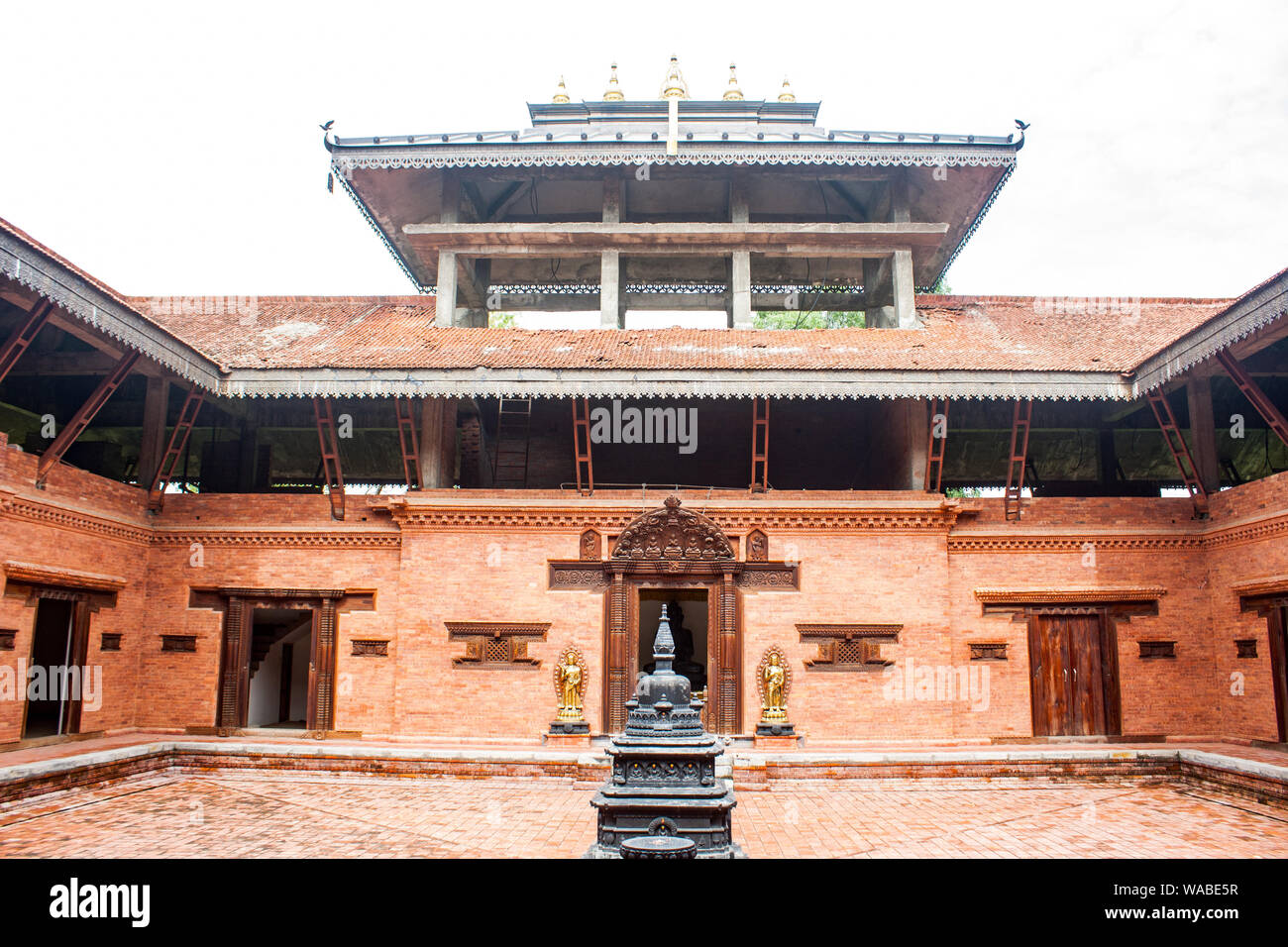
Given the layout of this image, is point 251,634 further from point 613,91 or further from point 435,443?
point 613,91

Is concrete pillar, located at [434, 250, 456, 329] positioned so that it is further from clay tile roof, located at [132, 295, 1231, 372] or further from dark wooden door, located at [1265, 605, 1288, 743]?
dark wooden door, located at [1265, 605, 1288, 743]

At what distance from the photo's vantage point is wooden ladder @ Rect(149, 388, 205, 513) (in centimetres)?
1389

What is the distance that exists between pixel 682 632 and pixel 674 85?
1164 cm

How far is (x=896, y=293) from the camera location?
53.0ft

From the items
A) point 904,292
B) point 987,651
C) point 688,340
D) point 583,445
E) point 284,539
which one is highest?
point 904,292

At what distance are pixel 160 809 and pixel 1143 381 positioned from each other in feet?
44.1

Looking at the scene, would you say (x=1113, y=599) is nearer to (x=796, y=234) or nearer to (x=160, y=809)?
(x=796, y=234)

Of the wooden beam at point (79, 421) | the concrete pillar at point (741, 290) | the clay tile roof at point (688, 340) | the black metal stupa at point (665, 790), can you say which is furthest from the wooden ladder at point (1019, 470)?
the wooden beam at point (79, 421)

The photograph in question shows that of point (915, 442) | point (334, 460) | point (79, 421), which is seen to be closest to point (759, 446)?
point (915, 442)

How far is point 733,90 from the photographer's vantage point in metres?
20.3

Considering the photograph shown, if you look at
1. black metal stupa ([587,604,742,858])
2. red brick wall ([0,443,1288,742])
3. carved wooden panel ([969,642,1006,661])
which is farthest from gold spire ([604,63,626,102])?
black metal stupa ([587,604,742,858])

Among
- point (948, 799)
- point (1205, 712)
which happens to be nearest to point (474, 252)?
point (948, 799)

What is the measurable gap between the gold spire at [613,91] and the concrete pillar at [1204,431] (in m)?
12.8

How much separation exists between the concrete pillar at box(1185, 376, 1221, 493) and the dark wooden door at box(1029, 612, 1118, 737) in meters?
2.68
